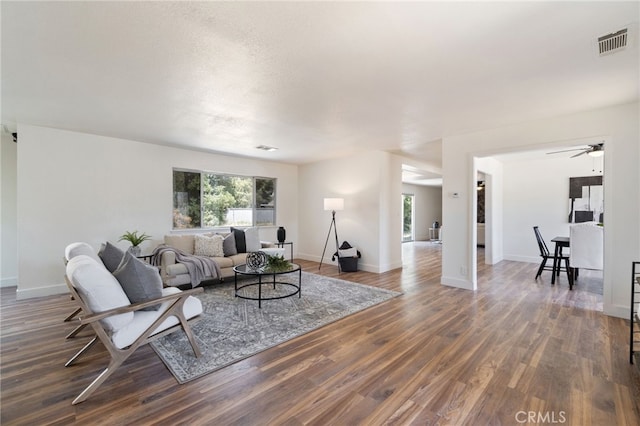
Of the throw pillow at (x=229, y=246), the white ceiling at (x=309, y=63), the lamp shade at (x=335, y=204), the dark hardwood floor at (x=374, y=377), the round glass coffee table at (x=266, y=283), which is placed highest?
the white ceiling at (x=309, y=63)

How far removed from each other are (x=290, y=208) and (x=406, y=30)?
5.97 metres

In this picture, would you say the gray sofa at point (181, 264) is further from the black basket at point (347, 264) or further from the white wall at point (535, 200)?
the white wall at point (535, 200)

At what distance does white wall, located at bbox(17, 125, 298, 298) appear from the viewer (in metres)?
4.23

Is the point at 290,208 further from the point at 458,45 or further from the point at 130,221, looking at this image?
the point at 458,45

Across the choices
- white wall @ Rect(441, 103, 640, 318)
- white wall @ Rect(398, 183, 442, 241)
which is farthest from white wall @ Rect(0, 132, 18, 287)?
white wall @ Rect(398, 183, 442, 241)

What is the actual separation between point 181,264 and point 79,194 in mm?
2083

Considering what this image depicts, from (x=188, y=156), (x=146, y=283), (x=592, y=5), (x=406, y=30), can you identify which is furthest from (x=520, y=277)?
(x=188, y=156)

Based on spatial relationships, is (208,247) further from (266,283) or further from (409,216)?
(409,216)

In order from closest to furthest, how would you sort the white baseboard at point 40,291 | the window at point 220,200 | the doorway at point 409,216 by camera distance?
1. the white baseboard at point 40,291
2. the window at point 220,200
3. the doorway at point 409,216

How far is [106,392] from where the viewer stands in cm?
198

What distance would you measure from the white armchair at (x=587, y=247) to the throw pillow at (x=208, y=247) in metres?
5.95

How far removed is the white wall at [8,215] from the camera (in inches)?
→ 191

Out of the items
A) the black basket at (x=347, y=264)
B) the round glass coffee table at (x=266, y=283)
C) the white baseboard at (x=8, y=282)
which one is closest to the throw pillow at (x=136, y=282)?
the round glass coffee table at (x=266, y=283)

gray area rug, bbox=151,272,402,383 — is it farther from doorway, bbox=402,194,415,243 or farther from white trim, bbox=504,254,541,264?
doorway, bbox=402,194,415,243
